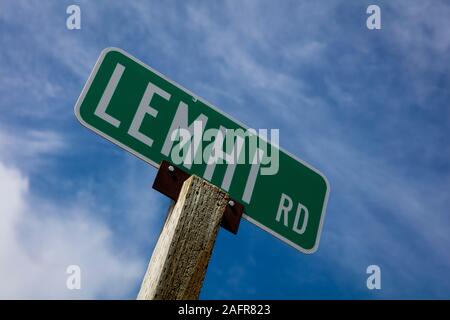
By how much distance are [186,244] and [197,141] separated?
1.72ft

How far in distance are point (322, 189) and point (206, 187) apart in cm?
78

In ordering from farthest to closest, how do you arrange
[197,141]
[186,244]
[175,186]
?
[197,141] < [175,186] < [186,244]

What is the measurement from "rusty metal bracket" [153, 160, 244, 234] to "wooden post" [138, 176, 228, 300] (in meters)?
0.04

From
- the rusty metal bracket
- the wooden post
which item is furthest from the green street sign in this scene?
the wooden post

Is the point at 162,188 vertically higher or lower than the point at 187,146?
lower

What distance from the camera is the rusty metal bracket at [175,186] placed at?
1.43 m

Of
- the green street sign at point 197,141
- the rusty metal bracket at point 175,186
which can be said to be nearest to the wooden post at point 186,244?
the rusty metal bracket at point 175,186

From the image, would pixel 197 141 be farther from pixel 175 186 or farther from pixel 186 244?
pixel 186 244

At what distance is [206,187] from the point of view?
140 cm

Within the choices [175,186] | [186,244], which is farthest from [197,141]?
[186,244]

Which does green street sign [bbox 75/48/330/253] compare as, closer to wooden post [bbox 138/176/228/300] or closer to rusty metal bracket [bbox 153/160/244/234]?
rusty metal bracket [bbox 153/160/244/234]

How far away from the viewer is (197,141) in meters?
1.61
